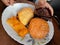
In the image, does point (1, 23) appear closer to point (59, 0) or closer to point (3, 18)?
point (3, 18)

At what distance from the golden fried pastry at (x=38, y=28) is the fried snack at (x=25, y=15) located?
3cm

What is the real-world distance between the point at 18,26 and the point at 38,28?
3.9 inches

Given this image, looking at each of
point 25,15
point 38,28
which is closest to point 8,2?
point 25,15

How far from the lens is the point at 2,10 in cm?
78

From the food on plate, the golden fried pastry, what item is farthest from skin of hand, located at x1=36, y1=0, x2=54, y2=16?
the golden fried pastry

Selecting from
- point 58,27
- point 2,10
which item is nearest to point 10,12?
point 2,10

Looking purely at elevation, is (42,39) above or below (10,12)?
below

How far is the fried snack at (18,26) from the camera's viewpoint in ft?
2.24

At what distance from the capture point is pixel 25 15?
0.73 meters

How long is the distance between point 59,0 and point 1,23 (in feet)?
2.23

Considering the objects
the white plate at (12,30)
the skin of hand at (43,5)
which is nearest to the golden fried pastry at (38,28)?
the white plate at (12,30)

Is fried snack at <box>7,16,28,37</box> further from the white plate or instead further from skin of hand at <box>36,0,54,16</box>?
skin of hand at <box>36,0,54,16</box>

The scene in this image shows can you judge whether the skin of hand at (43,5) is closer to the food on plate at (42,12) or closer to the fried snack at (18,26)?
the food on plate at (42,12)

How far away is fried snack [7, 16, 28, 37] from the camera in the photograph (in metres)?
0.68
